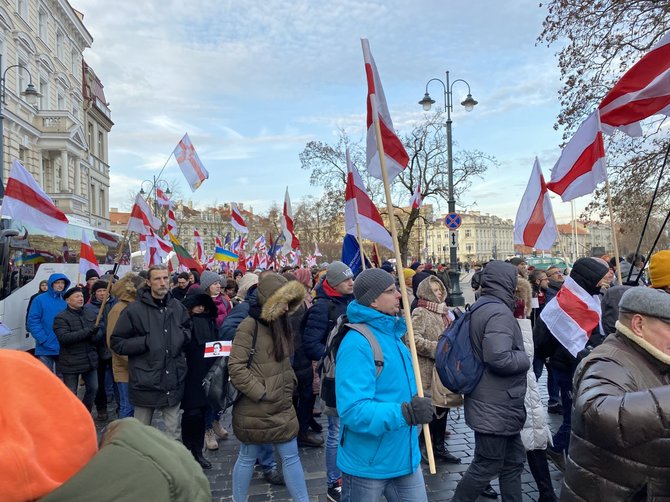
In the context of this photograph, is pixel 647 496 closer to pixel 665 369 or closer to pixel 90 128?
pixel 665 369

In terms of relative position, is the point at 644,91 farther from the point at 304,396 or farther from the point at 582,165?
the point at 304,396

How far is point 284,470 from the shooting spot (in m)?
4.00

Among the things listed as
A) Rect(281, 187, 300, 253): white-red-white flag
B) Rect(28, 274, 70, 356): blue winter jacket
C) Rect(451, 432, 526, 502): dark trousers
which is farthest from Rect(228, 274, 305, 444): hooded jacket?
Rect(281, 187, 300, 253): white-red-white flag

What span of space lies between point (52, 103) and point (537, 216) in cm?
3869

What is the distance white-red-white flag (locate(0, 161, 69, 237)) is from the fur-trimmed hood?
A: 4.00m

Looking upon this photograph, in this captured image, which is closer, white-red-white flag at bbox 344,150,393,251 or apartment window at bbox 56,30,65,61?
white-red-white flag at bbox 344,150,393,251

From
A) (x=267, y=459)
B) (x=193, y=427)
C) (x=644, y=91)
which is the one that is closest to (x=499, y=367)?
(x=267, y=459)

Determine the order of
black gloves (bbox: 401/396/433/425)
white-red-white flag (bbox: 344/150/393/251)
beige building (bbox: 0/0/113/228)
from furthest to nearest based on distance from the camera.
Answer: beige building (bbox: 0/0/113/228) < white-red-white flag (bbox: 344/150/393/251) < black gloves (bbox: 401/396/433/425)

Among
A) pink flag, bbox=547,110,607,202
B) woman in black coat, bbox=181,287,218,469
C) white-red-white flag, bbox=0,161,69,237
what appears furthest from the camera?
white-red-white flag, bbox=0,161,69,237

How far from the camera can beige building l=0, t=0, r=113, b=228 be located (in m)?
29.2

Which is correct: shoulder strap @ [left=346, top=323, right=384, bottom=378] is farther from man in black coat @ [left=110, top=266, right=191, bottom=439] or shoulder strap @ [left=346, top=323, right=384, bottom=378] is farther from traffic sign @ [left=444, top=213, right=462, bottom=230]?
traffic sign @ [left=444, top=213, right=462, bottom=230]

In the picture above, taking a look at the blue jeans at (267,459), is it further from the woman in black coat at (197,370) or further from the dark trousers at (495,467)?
the dark trousers at (495,467)

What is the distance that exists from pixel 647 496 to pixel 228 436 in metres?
5.55

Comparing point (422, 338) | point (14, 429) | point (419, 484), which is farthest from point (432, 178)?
point (14, 429)
